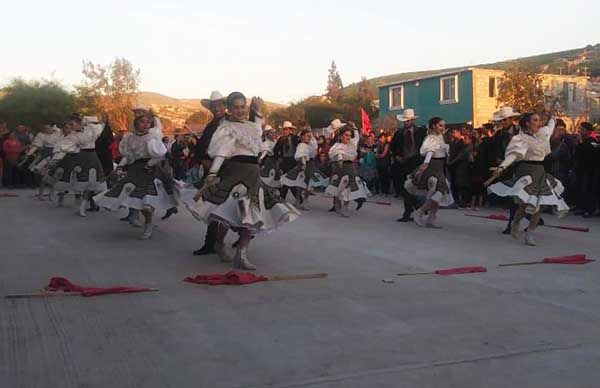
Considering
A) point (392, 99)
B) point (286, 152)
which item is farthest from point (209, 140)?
point (392, 99)

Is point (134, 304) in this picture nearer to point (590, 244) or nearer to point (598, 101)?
point (590, 244)

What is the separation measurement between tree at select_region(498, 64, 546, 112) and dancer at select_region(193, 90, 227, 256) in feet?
117

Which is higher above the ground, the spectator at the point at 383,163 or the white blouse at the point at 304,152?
the white blouse at the point at 304,152

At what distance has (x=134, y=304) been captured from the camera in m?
5.72

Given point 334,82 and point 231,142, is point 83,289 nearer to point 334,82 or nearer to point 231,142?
point 231,142

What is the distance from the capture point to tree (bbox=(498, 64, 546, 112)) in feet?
135

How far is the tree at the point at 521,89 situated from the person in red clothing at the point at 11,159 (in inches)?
1156

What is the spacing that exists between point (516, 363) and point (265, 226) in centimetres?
348

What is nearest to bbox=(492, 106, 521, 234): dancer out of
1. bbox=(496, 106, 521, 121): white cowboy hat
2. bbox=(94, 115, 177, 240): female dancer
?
bbox=(496, 106, 521, 121): white cowboy hat

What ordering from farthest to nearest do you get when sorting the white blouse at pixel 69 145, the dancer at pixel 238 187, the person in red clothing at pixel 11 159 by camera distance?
the person in red clothing at pixel 11 159 → the white blouse at pixel 69 145 → the dancer at pixel 238 187

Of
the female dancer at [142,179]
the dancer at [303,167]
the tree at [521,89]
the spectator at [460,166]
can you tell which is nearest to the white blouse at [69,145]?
the female dancer at [142,179]

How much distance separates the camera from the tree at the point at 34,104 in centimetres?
4756

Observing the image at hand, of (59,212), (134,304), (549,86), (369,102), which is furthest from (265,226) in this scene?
(369,102)

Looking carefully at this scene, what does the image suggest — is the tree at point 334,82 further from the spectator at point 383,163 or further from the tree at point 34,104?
the spectator at point 383,163
